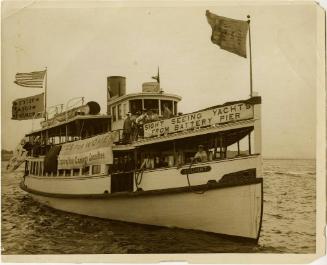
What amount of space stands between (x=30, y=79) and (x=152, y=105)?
2006 millimetres

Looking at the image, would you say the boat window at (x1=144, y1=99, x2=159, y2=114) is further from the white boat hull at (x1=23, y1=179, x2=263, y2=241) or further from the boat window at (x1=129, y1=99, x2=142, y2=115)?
the white boat hull at (x1=23, y1=179, x2=263, y2=241)

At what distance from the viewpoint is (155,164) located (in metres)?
7.33

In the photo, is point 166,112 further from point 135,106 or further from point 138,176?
point 138,176

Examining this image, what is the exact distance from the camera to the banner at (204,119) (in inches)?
244

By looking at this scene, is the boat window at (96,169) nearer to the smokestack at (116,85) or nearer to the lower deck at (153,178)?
the lower deck at (153,178)

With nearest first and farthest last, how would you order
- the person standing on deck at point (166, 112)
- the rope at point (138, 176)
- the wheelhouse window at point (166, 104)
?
the rope at point (138, 176)
the person standing on deck at point (166, 112)
the wheelhouse window at point (166, 104)

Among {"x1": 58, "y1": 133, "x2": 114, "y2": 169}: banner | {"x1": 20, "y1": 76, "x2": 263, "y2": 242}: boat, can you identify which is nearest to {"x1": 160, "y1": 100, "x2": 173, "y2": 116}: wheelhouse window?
{"x1": 20, "y1": 76, "x2": 263, "y2": 242}: boat

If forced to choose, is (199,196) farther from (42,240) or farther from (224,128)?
(42,240)

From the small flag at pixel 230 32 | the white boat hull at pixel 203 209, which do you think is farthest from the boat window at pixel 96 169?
the small flag at pixel 230 32

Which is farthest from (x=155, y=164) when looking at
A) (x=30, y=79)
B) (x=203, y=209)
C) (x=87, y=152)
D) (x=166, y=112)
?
(x=30, y=79)

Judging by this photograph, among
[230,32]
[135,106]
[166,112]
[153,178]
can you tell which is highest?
[230,32]

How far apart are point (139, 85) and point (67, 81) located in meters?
1.08

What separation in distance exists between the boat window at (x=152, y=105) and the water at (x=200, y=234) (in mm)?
1946

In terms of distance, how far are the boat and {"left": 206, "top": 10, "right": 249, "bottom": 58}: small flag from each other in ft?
2.86
